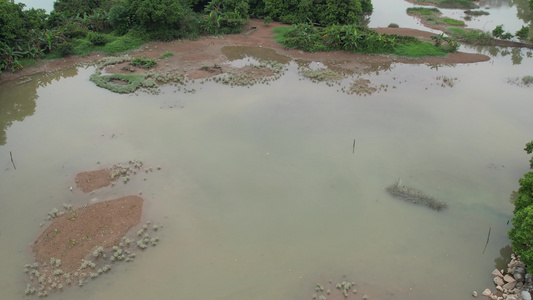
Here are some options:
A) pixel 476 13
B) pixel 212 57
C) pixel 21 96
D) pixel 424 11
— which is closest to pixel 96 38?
pixel 21 96

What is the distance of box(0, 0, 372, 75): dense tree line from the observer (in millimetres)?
22266

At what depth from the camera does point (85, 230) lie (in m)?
12.0

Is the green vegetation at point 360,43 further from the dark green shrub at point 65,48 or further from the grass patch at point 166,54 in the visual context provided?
the dark green shrub at point 65,48

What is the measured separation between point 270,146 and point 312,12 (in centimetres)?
1672

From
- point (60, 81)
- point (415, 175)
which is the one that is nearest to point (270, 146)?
point (415, 175)

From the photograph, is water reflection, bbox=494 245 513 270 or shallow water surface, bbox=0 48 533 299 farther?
water reflection, bbox=494 245 513 270

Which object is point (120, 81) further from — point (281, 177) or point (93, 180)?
point (281, 177)

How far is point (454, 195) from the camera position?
44.6 ft

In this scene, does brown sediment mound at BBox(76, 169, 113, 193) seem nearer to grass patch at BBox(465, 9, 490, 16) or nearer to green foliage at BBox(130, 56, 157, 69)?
green foliage at BBox(130, 56, 157, 69)

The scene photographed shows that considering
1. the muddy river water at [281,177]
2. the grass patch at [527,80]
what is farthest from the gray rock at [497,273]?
the grass patch at [527,80]

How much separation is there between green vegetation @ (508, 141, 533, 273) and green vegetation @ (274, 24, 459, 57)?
51.4 feet

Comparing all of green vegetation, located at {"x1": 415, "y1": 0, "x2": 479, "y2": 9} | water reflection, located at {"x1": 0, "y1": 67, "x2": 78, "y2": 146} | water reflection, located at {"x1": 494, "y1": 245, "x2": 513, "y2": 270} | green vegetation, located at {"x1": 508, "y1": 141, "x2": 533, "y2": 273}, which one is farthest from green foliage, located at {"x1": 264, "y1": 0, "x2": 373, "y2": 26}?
water reflection, located at {"x1": 494, "y1": 245, "x2": 513, "y2": 270}

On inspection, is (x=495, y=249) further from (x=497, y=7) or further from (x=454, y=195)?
(x=497, y=7)

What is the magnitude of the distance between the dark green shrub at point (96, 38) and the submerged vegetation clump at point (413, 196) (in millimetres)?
20265
